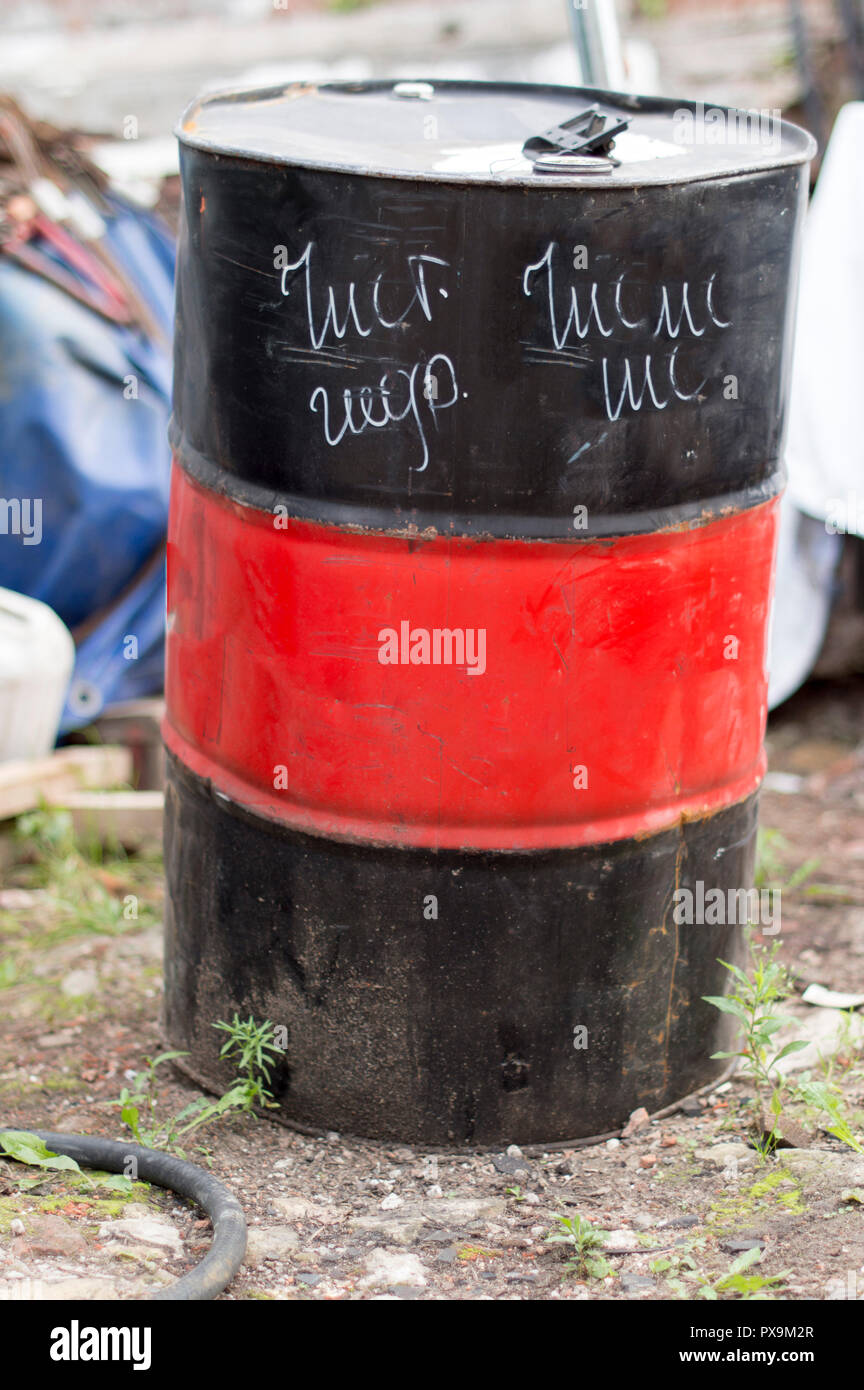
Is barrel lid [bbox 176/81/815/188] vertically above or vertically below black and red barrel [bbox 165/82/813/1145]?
above

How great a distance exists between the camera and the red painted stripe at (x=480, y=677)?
217 cm

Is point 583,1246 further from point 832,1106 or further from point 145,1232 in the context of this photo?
point 145,1232


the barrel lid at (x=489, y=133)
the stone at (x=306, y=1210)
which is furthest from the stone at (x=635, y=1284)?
the barrel lid at (x=489, y=133)

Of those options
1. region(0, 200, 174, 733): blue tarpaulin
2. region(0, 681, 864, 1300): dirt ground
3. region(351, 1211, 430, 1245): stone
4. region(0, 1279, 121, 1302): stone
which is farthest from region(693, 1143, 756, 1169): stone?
region(0, 200, 174, 733): blue tarpaulin

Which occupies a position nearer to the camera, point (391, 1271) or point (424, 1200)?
point (391, 1271)

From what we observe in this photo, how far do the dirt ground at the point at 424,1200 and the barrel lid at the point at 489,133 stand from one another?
142 centimetres

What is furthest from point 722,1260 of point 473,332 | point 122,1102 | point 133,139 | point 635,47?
point 635,47

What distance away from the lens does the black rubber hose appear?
200 centimetres

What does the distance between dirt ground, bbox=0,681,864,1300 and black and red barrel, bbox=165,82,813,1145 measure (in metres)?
0.09

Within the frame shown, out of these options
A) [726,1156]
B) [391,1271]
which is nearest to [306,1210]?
[391,1271]

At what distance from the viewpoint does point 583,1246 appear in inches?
84.6

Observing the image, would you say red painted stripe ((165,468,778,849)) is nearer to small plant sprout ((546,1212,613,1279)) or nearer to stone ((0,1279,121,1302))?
small plant sprout ((546,1212,613,1279))

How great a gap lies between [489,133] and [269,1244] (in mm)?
1819

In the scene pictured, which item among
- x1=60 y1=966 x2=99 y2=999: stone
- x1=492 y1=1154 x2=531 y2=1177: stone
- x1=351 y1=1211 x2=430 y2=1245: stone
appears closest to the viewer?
x1=351 y1=1211 x2=430 y2=1245: stone
